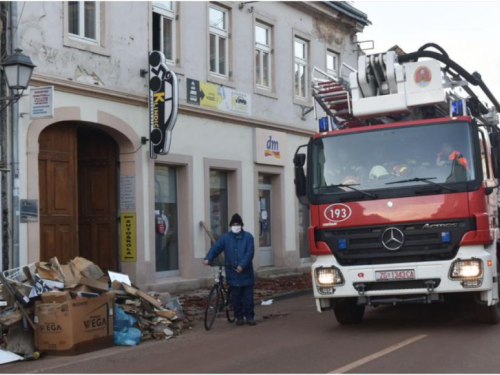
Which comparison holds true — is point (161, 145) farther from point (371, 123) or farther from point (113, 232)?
point (371, 123)

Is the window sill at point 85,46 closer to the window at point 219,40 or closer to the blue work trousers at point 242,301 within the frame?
the window at point 219,40

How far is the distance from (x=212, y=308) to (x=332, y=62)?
13768mm

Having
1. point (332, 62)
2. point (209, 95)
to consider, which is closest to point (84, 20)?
point (209, 95)

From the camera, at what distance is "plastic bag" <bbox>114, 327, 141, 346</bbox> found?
10.2 metres

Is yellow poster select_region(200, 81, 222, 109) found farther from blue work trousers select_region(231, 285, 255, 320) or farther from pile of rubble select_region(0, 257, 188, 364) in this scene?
pile of rubble select_region(0, 257, 188, 364)

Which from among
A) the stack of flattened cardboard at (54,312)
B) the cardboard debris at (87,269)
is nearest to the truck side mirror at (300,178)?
the stack of flattened cardboard at (54,312)

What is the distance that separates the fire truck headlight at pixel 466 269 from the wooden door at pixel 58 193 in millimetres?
7531

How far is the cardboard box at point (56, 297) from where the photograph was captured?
Answer: 9.52 metres

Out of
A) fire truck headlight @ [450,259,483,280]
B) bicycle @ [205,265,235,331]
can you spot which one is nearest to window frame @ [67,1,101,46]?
bicycle @ [205,265,235,331]

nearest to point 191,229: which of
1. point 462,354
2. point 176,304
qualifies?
point 176,304

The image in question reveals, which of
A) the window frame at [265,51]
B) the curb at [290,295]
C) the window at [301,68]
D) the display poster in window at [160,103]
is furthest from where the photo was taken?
the window at [301,68]

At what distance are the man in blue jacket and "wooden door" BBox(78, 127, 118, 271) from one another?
4.36m

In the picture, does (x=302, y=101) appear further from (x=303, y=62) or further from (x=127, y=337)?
(x=127, y=337)

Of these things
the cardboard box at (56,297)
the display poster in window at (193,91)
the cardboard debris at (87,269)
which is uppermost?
the display poster in window at (193,91)
